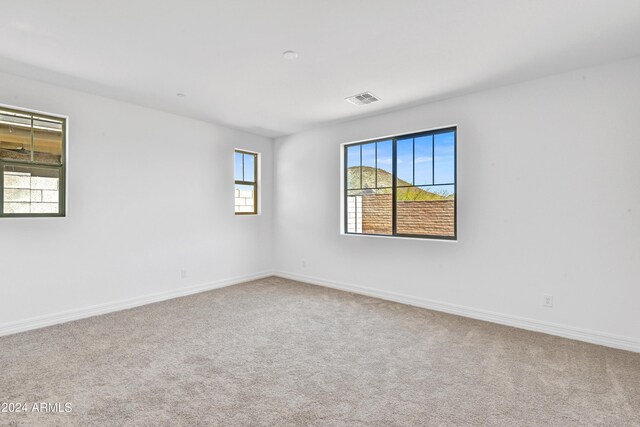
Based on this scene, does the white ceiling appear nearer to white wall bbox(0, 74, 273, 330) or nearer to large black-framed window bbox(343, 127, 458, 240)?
white wall bbox(0, 74, 273, 330)

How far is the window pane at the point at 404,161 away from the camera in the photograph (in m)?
4.37

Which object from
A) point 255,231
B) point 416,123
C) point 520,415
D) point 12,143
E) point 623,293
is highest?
point 416,123

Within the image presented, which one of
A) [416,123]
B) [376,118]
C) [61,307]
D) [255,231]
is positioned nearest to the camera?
[61,307]

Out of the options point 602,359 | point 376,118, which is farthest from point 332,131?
point 602,359

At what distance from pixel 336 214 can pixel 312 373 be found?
9.66 feet

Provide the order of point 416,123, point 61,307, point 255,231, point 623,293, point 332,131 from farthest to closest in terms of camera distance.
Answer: point 255,231, point 332,131, point 416,123, point 61,307, point 623,293

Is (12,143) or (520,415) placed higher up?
(12,143)

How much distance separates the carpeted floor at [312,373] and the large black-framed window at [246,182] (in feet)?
7.55

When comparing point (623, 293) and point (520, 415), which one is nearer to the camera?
point (520, 415)

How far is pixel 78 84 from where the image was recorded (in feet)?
11.4

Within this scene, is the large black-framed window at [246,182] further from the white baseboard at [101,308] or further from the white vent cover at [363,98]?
the white vent cover at [363,98]

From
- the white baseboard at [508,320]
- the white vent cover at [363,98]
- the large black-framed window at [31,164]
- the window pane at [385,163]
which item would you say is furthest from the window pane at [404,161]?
the large black-framed window at [31,164]

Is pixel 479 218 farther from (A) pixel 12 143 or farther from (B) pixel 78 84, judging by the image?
(A) pixel 12 143

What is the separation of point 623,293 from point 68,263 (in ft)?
18.5
